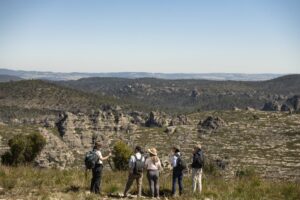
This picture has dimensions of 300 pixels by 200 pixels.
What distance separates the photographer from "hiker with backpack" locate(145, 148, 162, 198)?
17.8m

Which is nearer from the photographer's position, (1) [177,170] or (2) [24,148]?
(1) [177,170]

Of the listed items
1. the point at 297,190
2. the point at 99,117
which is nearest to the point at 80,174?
the point at 297,190

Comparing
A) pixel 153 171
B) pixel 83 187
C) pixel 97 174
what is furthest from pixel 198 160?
pixel 83 187

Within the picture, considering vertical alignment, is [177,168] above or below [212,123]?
above

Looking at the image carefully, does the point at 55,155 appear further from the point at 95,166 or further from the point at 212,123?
the point at 95,166

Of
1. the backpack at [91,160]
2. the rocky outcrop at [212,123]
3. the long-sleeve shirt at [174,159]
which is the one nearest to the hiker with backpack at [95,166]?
the backpack at [91,160]

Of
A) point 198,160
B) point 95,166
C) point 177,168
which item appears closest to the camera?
point 95,166

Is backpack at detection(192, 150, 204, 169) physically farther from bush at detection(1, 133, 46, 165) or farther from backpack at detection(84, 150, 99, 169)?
bush at detection(1, 133, 46, 165)

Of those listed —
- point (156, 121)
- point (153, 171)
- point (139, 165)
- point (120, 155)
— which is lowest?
point (156, 121)

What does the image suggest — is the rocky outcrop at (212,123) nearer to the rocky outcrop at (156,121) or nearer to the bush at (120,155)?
the rocky outcrop at (156,121)

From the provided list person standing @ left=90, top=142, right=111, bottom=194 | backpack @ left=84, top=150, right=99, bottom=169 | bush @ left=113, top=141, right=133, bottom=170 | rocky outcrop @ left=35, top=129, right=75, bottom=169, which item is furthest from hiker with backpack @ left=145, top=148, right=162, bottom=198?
rocky outcrop @ left=35, top=129, right=75, bottom=169

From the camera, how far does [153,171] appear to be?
17.8 meters

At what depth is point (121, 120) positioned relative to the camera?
15125 cm

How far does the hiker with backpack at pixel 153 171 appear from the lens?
58.4ft
